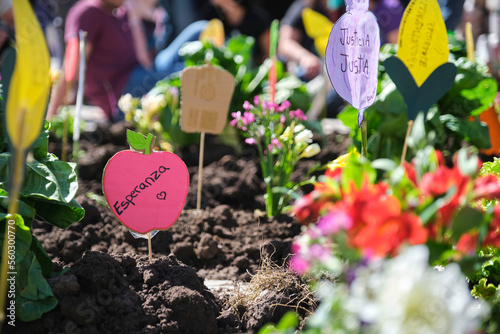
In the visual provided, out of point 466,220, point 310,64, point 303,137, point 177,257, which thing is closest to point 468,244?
point 466,220

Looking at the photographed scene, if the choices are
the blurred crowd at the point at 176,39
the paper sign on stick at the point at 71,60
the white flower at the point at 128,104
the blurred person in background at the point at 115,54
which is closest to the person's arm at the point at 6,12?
the blurred crowd at the point at 176,39

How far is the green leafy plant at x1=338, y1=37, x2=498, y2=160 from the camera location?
2.36 metres

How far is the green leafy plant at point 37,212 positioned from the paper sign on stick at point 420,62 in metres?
1.08

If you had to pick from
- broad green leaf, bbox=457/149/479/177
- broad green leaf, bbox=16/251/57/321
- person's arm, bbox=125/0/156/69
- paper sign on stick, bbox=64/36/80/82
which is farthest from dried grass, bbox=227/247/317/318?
person's arm, bbox=125/0/156/69

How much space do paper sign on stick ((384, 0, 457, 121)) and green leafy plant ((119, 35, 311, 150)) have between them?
1326 millimetres

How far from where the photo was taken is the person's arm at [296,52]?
4.45 metres

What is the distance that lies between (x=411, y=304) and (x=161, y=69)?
165 inches

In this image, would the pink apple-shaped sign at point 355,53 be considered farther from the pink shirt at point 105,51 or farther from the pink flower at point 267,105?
the pink shirt at point 105,51

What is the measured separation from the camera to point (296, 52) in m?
4.68

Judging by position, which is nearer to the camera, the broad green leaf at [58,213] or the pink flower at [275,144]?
the broad green leaf at [58,213]

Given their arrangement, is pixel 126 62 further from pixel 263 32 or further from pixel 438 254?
pixel 438 254

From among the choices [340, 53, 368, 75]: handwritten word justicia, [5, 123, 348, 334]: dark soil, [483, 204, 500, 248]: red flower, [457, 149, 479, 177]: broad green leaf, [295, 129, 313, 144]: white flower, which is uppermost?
[340, 53, 368, 75]: handwritten word justicia

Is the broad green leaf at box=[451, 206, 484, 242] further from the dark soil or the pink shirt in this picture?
the pink shirt

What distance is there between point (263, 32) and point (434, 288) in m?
4.43
